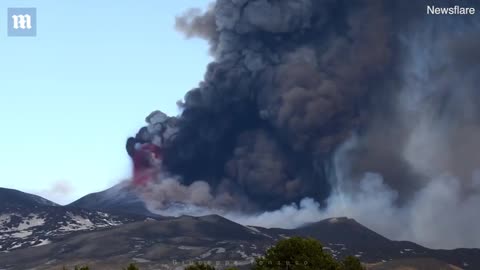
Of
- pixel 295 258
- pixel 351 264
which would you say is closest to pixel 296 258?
pixel 295 258

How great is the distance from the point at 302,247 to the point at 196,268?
14610mm

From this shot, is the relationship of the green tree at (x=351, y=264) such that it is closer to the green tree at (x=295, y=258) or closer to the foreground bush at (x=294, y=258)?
the foreground bush at (x=294, y=258)

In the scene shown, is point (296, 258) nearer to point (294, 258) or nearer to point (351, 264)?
point (294, 258)

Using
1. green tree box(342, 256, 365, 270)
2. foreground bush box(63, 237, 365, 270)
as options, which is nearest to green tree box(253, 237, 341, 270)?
foreground bush box(63, 237, 365, 270)

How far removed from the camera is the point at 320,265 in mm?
108625

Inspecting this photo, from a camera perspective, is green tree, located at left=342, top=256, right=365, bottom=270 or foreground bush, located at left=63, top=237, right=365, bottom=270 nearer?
foreground bush, located at left=63, top=237, right=365, bottom=270

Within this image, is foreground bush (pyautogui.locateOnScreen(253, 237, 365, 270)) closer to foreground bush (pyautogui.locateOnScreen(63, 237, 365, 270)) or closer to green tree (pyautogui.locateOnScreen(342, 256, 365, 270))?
foreground bush (pyautogui.locateOnScreen(63, 237, 365, 270))

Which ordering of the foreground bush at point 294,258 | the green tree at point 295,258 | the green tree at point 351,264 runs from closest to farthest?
1. the foreground bush at point 294,258
2. the green tree at point 295,258
3. the green tree at point 351,264

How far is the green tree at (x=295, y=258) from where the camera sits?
355 feet

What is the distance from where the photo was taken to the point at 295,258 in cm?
10856

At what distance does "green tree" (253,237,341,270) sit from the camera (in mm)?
108125

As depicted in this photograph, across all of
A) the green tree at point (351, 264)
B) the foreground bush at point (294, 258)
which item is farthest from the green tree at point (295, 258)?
the green tree at point (351, 264)

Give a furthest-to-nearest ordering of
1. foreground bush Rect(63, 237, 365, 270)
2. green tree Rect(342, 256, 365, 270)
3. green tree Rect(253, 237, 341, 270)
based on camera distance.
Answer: green tree Rect(342, 256, 365, 270)
green tree Rect(253, 237, 341, 270)
foreground bush Rect(63, 237, 365, 270)

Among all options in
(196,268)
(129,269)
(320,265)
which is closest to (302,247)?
(320,265)
